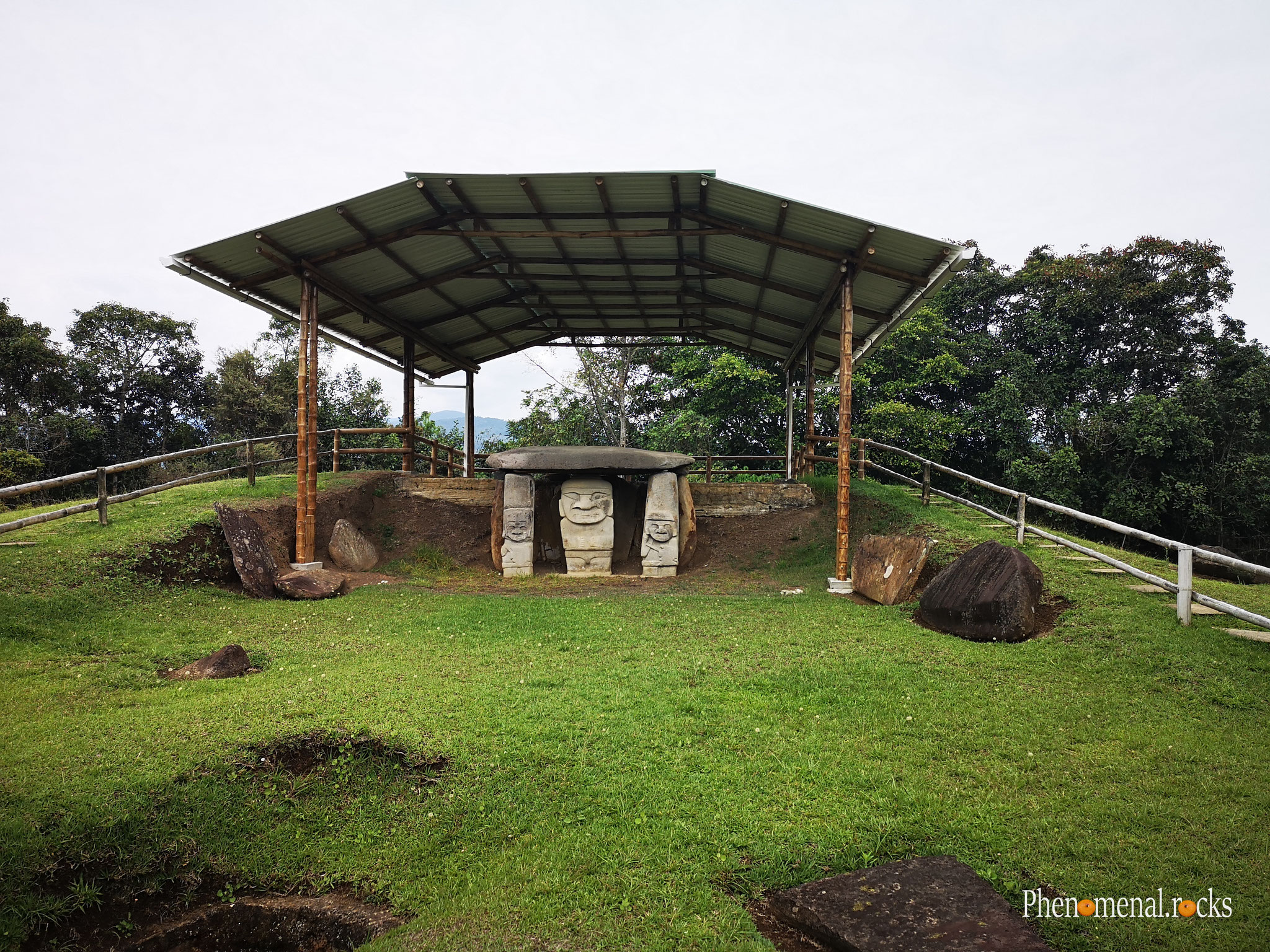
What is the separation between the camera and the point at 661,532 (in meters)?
12.6

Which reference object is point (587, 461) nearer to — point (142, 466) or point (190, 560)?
point (190, 560)

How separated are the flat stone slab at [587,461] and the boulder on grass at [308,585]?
3.57 meters

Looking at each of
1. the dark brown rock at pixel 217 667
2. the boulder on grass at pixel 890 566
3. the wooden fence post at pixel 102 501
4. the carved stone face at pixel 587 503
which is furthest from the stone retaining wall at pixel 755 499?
the wooden fence post at pixel 102 501

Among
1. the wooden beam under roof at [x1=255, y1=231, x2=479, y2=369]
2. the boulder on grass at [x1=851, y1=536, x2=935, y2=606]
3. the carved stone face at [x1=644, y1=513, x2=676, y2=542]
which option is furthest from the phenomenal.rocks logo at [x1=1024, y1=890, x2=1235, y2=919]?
the wooden beam under roof at [x1=255, y1=231, x2=479, y2=369]

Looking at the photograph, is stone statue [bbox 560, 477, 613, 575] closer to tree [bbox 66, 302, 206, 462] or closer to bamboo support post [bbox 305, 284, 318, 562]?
bamboo support post [bbox 305, 284, 318, 562]

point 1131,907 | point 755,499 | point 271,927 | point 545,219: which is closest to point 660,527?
point 755,499

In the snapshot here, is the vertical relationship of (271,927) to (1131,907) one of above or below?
below

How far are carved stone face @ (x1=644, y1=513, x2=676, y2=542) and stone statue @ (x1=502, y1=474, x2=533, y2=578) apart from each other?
2.09 meters

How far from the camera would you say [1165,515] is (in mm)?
20172

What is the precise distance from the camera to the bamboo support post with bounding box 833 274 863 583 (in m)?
10.4

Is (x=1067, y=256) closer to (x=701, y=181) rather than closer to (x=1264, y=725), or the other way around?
(x=701, y=181)

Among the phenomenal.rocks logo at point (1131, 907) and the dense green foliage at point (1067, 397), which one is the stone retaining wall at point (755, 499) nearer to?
the dense green foliage at point (1067, 397)

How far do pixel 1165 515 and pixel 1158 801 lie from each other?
66.1 ft

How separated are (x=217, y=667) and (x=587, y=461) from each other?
7.21 m
